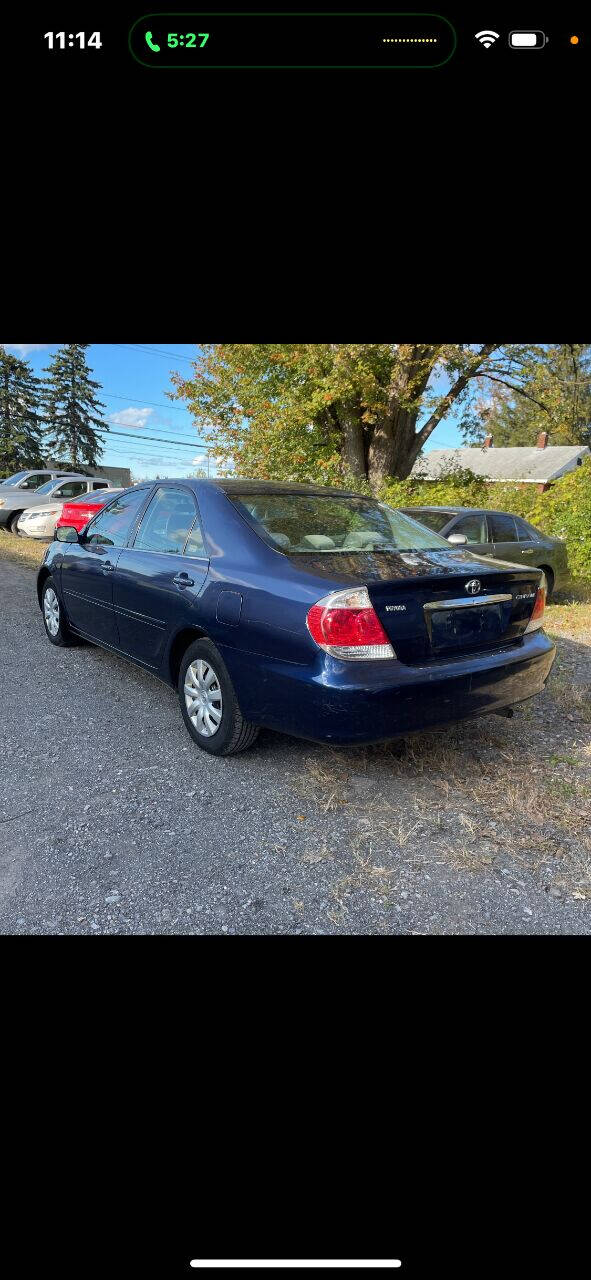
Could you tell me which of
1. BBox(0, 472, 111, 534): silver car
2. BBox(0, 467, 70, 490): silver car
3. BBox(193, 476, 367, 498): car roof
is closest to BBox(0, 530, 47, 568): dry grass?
BBox(0, 472, 111, 534): silver car

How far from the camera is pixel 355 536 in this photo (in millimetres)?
3482

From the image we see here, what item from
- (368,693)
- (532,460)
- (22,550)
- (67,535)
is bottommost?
(368,693)

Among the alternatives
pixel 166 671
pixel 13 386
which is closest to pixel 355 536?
pixel 166 671

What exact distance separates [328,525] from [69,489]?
1322 centimetres

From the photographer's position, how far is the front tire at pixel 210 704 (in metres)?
3.26

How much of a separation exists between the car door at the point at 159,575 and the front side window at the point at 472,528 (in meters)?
4.17

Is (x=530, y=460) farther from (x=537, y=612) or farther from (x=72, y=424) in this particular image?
(x=537, y=612)

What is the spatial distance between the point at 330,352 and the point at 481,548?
16.3 feet

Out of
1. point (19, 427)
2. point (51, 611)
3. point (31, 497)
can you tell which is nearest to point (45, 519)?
point (31, 497)

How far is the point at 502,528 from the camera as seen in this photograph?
8.12 meters

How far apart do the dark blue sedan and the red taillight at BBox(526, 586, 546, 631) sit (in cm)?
1
